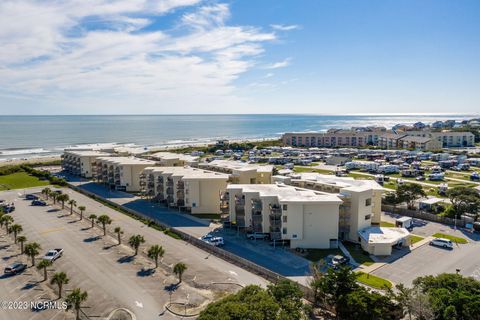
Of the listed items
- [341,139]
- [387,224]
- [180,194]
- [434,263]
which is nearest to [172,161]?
[180,194]

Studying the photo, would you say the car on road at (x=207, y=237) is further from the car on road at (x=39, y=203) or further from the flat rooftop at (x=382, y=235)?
the car on road at (x=39, y=203)

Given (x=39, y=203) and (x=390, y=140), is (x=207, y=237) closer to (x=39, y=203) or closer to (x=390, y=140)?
(x=39, y=203)

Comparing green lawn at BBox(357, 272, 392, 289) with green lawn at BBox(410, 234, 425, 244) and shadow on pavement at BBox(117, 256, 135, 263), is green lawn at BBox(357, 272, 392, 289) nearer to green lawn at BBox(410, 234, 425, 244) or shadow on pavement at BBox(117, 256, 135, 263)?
green lawn at BBox(410, 234, 425, 244)

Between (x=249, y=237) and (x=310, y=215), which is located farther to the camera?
(x=249, y=237)

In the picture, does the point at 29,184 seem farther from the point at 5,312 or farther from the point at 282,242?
the point at 282,242

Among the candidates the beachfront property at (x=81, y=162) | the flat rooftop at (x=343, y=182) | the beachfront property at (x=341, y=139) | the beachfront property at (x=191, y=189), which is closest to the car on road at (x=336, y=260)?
the flat rooftop at (x=343, y=182)

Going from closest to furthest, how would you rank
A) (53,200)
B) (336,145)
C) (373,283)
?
(373,283)
(53,200)
(336,145)

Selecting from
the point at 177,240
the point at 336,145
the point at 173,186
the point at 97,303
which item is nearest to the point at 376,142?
the point at 336,145
